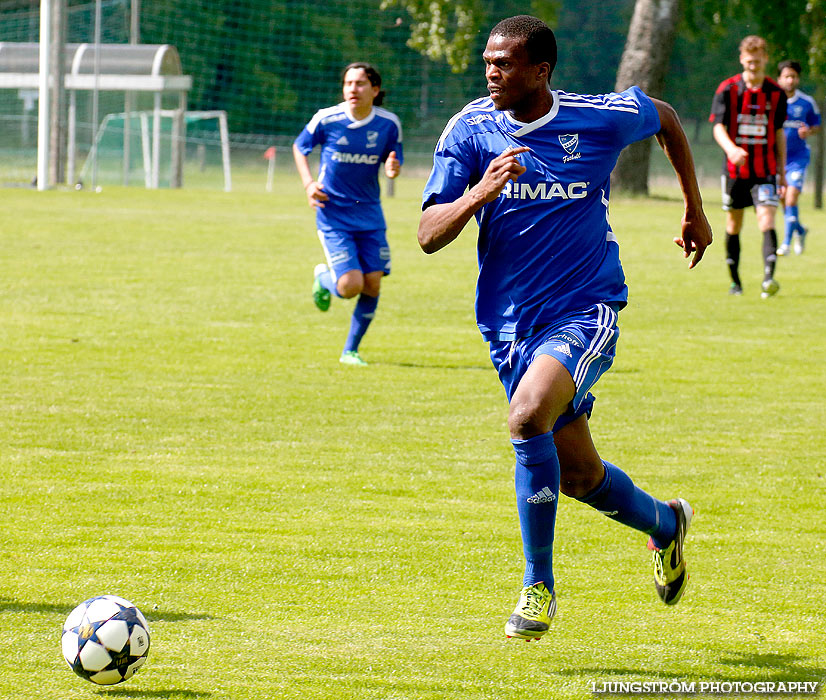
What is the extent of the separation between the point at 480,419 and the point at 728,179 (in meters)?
6.60

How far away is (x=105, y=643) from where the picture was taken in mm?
3908

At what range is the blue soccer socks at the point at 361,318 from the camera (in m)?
10.3

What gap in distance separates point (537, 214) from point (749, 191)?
976 centimetres

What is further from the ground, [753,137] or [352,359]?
[753,137]

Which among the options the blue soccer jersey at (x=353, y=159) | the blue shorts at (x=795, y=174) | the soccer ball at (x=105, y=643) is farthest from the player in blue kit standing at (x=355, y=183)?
the blue shorts at (x=795, y=174)

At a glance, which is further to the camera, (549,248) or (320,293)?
(320,293)

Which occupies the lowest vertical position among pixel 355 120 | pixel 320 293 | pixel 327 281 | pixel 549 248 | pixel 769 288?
pixel 769 288

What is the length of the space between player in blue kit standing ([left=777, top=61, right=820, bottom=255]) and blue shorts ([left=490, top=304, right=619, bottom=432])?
13.9 meters

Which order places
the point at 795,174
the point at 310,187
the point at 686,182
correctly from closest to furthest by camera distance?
the point at 686,182 → the point at 310,187 → the point at 795,174

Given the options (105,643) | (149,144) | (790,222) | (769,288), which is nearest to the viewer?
(105,643)

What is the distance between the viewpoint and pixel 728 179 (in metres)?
14.0

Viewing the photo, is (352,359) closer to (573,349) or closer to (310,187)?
(310,187)

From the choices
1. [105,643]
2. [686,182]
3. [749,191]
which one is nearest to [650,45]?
[749,191]

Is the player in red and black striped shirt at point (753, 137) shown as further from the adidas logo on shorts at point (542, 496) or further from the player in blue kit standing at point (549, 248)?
the adidas logo on shorts at point (542, 496)
